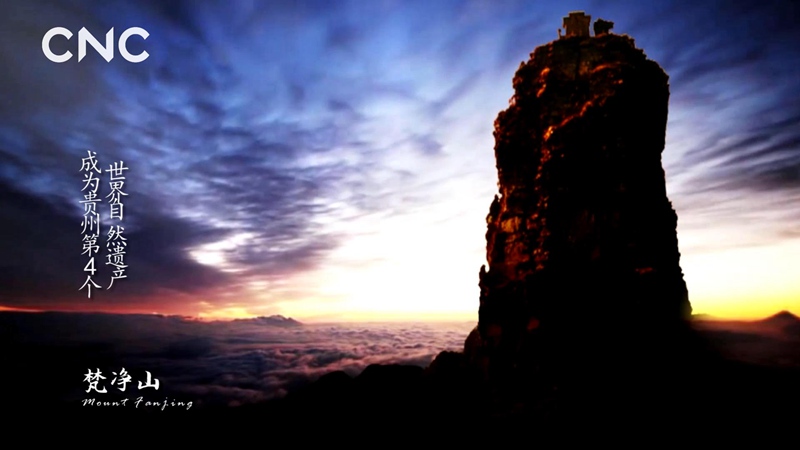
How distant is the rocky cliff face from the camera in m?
32.4

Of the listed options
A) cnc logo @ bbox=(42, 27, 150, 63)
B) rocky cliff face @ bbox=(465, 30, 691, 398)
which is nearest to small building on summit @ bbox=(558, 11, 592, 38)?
rocky cliff face @ bbox=(465, 30, 691, 398)

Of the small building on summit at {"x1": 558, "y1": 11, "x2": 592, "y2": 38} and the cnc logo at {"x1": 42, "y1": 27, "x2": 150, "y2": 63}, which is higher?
the small building on summit at {"x1": 558, "y1": 11, "x2": 592, "y2": 38}

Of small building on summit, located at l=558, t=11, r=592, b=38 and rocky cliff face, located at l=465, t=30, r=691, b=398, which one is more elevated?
small building on summit, located at l=558, t=11, r=592, b=38

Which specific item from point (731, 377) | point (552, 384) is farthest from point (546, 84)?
point (731, 377)

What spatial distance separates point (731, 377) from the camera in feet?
103

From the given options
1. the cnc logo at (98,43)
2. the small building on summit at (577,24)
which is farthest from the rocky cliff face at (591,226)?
the cnc logo at (98,43)

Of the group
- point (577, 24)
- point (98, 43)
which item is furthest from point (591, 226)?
point (98, 43)

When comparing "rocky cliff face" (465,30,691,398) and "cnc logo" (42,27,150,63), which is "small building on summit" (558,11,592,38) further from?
"cnc logo" (42,27,150,63)

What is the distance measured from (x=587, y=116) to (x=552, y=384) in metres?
25.0

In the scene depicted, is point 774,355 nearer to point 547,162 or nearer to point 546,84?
point 547,162

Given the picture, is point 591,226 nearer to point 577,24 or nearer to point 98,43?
point 577,24

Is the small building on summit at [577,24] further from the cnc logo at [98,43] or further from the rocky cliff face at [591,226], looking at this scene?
the cnc logo at [98,43]

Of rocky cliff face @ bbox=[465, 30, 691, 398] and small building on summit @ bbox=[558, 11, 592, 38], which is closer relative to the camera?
rocky cliff face @ bbox=[465, 30, 691, 398]

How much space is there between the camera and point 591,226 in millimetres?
34406
